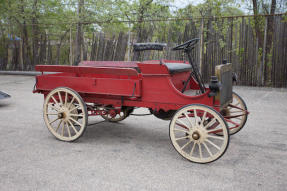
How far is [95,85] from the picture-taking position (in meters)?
3.83

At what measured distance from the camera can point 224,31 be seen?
9297 mm

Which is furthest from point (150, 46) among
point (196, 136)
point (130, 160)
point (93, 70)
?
point (130, 160)

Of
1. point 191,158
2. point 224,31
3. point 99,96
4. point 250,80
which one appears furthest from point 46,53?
point 191,158

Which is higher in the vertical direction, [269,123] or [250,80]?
[250,80]

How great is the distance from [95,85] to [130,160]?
43.8 inches

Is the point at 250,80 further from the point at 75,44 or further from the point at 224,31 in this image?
the point at 75,44

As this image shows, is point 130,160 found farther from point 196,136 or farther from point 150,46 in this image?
point 150,46

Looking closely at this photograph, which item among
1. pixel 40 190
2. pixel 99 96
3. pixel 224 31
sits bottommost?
pixel 40 190

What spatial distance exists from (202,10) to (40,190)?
1280 cm

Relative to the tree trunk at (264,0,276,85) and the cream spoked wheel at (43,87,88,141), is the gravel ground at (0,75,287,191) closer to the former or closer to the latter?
the cream spoked wheel at (43,87,88,141)

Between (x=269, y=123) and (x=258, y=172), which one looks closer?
(x=258, y=172)

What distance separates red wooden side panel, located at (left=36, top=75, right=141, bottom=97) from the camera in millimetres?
3623

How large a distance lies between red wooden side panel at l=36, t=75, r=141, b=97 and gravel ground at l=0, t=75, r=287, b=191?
2.35 ft

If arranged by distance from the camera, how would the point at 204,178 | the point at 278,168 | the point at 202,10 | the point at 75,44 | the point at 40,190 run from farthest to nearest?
the point at 202,10, the point at 75,44, the point at 278,168, the point at 204,178, the point at 40,190
